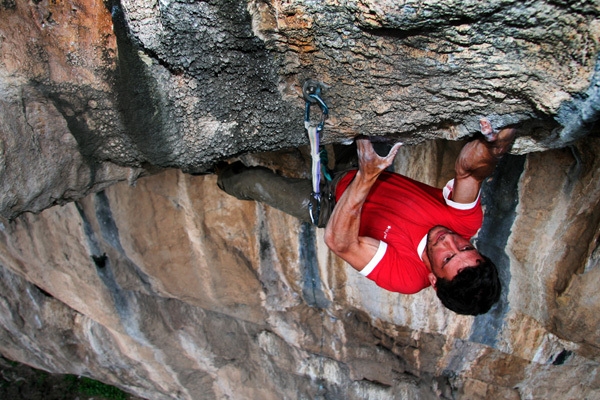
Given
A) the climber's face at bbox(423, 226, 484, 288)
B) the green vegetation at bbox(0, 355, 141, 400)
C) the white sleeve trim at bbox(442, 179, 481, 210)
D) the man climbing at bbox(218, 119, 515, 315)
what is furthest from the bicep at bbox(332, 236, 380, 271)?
the green vegetation at bbox(0, 355, 141, 400)

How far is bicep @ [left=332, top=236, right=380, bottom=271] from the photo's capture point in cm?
164

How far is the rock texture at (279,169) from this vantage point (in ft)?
3.33

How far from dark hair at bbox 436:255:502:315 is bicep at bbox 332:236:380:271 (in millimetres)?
265

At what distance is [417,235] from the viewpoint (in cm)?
170

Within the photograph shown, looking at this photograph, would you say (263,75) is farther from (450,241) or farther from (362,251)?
(450,241)

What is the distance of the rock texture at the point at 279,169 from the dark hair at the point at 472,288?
1.18 ft

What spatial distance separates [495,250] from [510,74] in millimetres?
1197

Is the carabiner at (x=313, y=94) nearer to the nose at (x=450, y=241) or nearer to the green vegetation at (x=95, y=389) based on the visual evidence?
the nose at (x=450, y=241)

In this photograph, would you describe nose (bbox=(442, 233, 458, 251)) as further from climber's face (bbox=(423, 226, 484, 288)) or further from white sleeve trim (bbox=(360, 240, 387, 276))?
white sleeve trim (bbox=(360, 240, 387, 276))

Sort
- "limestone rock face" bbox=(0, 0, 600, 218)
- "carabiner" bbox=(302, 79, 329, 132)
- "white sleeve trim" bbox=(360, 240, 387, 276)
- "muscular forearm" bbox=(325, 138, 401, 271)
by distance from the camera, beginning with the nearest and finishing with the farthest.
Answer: "limestone rock face" bbox=(0, 0, 600, 218) → "carabiner" bbox=(302, 79, 329, 132) → "muscular forearm" bbox=(325, 138, 401, 271) → "white sleeve trim" bbox=(360, 240, 387, 276)

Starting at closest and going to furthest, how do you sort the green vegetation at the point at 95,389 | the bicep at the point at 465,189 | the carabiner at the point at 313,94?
the carabiner at the point at 313,94 → the bicep at the point at 465,189 → the green vegetation at the point at 95,389

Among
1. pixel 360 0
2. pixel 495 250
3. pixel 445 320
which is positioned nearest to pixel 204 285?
pixel 445 320

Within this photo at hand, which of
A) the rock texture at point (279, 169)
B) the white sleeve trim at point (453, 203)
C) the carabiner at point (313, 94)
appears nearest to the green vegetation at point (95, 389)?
the rock texture at point (279, 169)

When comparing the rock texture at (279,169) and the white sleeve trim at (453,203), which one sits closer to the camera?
Result: the rock texture at (279,169)
